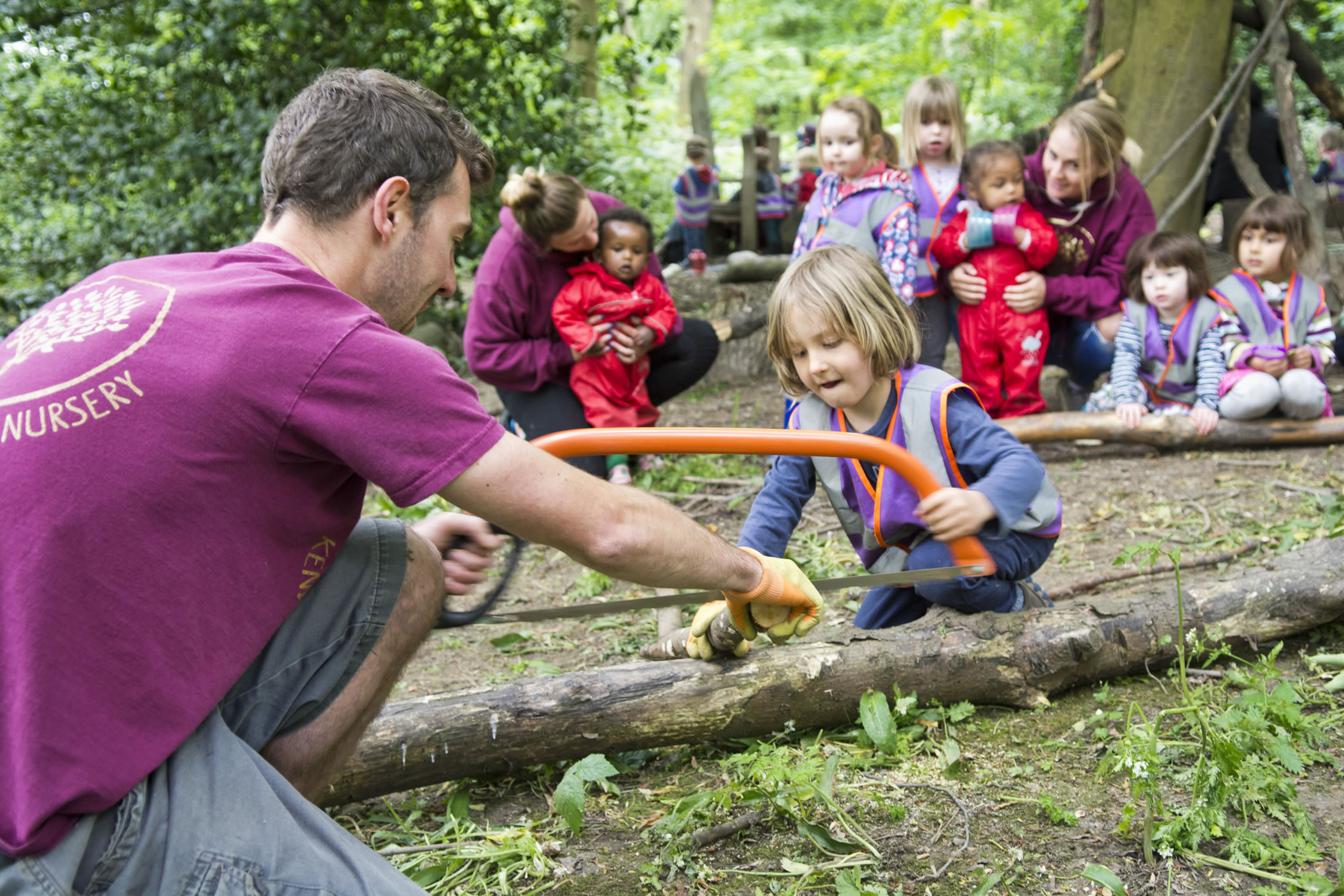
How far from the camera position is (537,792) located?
271 centimetres

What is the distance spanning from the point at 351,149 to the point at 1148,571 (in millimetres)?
3098

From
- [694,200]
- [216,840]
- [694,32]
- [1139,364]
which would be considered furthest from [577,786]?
[694,32]

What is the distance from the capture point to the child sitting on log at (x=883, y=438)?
2736mm

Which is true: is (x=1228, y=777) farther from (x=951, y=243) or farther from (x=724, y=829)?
(x=951, y=243)

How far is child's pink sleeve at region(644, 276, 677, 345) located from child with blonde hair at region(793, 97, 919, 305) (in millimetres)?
821

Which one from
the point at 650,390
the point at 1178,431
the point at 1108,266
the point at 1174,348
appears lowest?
the point at 1178,431

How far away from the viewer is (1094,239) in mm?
5523

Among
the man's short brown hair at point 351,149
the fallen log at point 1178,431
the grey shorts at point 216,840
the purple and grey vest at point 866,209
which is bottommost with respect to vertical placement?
the fallen log at point 1178,431

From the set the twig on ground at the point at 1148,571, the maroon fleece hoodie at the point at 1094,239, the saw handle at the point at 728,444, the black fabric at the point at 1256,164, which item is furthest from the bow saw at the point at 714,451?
Answer: the black fabric at the point at 1256,164

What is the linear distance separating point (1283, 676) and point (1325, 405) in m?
3.07

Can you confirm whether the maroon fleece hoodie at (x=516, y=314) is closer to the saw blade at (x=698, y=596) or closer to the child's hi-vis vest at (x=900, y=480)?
the child's hi-vis vest at (x=900, y=480)

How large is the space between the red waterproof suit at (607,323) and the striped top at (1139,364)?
233 cm

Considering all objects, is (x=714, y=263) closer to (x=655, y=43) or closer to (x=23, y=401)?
(x=655, y=43)

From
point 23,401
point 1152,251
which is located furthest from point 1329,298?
point 23,401
